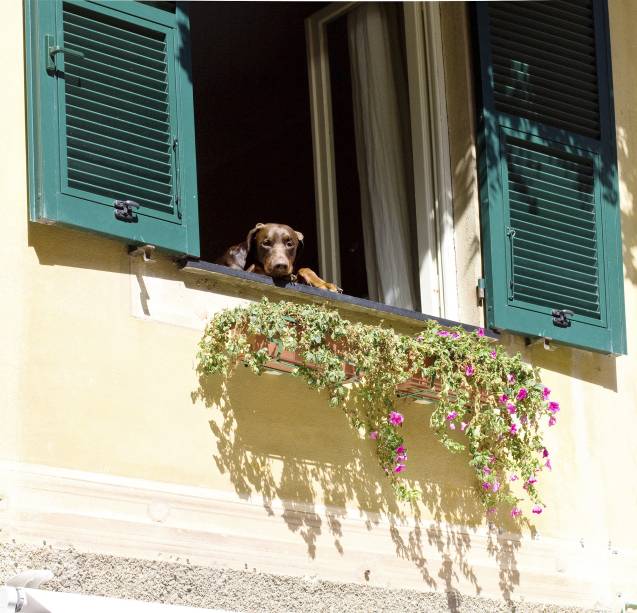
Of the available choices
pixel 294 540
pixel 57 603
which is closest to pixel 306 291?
pixel 294 540

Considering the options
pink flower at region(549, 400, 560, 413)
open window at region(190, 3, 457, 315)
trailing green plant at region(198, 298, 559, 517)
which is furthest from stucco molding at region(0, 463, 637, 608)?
open window at region(190, 3, 457, 315)

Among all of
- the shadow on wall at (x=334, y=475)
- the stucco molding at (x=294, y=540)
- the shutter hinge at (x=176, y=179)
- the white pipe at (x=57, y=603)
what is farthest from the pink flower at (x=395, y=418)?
the white pipe at (x=57, y=603)

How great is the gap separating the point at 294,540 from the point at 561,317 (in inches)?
70.0

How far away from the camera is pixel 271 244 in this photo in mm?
7691

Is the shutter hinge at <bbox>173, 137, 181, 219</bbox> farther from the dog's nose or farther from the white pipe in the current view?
the white pipe

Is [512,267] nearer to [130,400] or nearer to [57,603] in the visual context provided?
[130,400]

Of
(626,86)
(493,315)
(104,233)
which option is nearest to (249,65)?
(626,86)

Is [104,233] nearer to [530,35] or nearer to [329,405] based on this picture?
[329,405]

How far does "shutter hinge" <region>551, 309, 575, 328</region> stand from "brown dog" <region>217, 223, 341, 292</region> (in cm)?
100

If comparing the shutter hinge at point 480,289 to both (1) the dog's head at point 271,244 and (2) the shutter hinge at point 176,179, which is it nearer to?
(1) the dog's head at point 271,244

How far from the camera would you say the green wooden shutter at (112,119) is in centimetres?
641

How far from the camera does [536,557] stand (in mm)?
7477

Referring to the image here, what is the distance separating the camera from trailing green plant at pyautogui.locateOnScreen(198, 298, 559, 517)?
662 centimetres

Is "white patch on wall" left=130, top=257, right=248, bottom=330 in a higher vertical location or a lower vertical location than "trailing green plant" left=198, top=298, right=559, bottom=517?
higher
